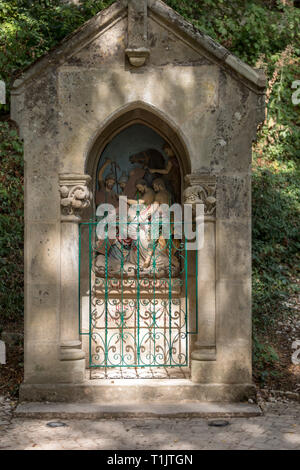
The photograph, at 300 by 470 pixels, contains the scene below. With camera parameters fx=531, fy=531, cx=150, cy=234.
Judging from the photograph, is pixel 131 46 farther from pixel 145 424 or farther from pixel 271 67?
pixel 271 67

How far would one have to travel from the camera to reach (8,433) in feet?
15.3

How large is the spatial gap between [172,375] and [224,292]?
3.73 ft

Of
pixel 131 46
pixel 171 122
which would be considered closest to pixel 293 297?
pixel 171 122

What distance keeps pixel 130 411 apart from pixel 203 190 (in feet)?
7.68

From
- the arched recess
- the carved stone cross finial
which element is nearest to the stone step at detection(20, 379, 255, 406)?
the arched recess

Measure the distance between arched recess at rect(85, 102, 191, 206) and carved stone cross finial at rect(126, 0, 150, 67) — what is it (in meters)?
0.48

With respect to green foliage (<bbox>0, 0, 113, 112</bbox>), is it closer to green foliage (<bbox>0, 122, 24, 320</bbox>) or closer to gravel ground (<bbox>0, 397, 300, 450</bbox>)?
green foliage (<bbox>0, 122, 24, 320</bbox>)

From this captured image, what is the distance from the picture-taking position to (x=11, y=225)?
32.6 ft

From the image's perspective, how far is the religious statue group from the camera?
6270 millimetres

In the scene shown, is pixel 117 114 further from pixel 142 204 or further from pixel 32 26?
pixel 32 26

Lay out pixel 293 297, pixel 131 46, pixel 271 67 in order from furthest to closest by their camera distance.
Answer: pixel 271 67
pixel 293 297
pixel 131 46

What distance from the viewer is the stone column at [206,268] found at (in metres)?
5.57

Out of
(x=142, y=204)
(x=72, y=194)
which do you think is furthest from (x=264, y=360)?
(x=72, y=194)

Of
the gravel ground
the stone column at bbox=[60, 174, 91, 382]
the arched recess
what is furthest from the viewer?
A: the arched recess
